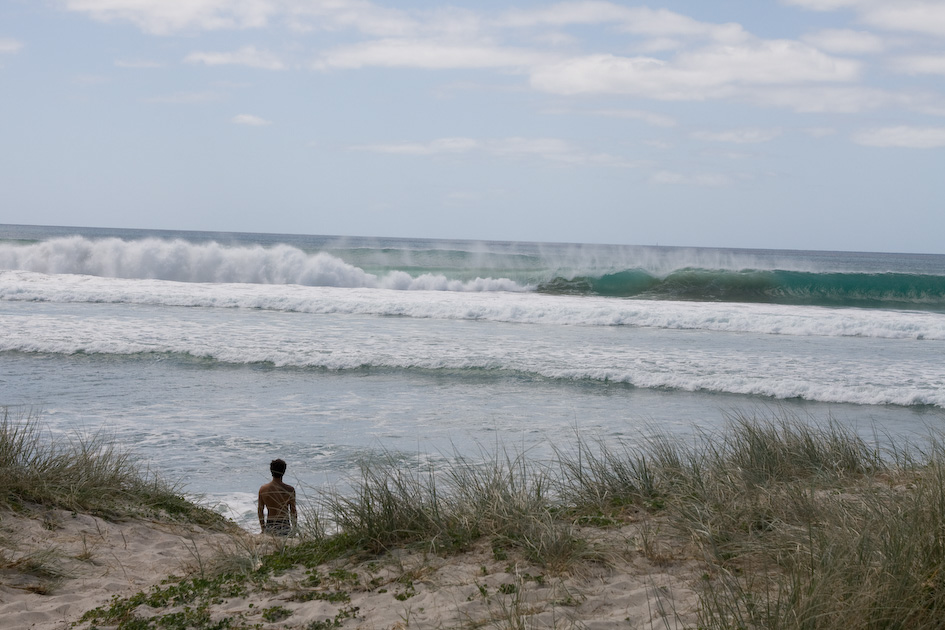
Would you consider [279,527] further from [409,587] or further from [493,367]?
[493,367]

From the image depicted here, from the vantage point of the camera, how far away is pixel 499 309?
2073 centimetres

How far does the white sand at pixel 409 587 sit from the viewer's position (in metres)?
3.27

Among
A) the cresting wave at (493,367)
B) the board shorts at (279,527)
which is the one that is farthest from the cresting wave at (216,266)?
the board shorts at (279,527)

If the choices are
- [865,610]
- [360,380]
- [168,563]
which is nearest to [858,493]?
[865,610]

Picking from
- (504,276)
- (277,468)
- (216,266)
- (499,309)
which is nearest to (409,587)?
(277,468)

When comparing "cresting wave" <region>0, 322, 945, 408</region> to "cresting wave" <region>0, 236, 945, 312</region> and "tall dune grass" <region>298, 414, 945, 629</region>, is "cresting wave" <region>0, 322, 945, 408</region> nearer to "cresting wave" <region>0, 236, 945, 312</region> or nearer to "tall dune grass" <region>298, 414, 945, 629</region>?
"tall dune grass" <region>298, 414, 945, 629</region>

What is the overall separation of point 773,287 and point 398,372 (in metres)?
24.3

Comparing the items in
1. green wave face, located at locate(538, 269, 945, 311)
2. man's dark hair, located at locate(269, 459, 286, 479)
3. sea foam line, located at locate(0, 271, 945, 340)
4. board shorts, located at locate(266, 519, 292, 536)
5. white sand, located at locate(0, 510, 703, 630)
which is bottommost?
board shorts, located at locate(266, 519, 292, 536)

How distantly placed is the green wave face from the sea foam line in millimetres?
6945

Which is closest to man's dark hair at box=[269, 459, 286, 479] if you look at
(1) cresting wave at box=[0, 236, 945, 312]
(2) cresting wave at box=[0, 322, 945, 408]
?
(2) cresting wave at box=[0, 322, 945, 408]

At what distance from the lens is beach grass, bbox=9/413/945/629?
2.75 meters

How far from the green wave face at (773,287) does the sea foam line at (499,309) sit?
6945 millimetres

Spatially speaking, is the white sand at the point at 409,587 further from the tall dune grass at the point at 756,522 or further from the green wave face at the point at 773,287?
the green wave face at the point at 773,287

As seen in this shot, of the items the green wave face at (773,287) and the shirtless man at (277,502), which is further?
the green wave face at (773,287)
